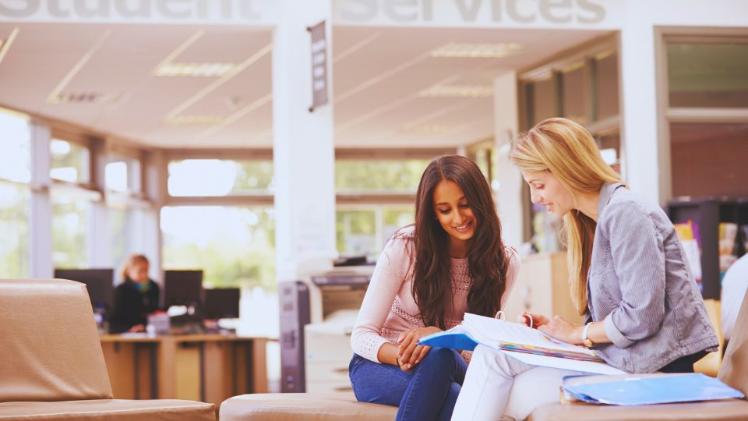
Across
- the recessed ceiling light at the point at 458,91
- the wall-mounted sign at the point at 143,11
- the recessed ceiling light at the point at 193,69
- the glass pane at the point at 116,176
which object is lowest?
the glass pane at the point at 116,176

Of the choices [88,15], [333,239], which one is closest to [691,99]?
[333,239]

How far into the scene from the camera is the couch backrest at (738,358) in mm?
2967

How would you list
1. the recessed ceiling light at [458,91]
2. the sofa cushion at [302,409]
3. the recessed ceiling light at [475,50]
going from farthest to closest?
1. the recessed ceiling light at [458,91]
2. the recessed ceiling light at [475,50]
3. the sofa cushion at [302,409]

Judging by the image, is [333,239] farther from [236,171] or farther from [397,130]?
[236,171]

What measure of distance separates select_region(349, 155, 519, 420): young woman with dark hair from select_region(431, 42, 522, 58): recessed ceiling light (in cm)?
659

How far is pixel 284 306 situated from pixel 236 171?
9027mm

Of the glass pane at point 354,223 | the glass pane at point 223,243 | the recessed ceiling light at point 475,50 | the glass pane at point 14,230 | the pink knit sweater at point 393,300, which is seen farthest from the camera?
the glass pane at point 354,223

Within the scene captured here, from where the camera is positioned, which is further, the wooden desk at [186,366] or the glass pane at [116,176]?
the glass pane at [116,176]

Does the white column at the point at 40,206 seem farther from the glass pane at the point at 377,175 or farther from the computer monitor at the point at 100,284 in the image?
the glass pane at the point at 377,175

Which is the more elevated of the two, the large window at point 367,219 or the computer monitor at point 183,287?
the large window at point 367,219

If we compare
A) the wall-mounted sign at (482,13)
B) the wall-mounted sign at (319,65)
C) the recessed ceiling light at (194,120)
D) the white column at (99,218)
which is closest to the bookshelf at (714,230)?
the wall-mounted sign at (482,13)

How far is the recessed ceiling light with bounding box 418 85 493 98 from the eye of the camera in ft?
40.2

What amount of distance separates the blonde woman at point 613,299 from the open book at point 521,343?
0.04 metres

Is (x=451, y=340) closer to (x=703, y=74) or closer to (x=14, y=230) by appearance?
(x=703, y=74)
